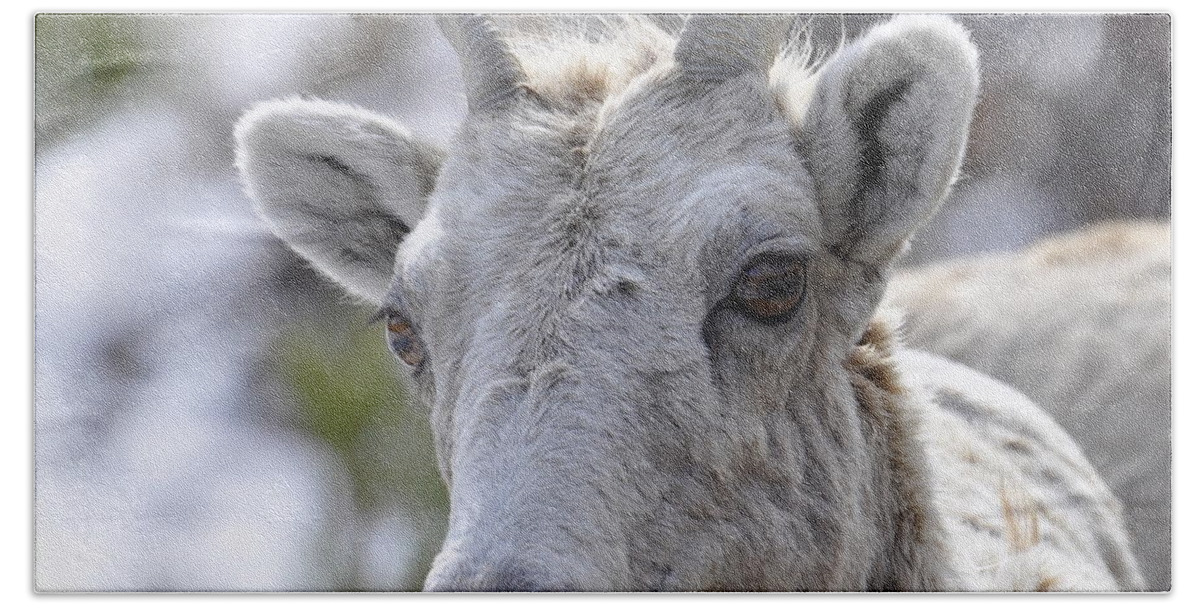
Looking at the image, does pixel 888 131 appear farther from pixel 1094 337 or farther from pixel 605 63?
pixel 1094 337

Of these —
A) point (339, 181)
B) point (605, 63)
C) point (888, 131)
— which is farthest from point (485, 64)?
point (888, 131)

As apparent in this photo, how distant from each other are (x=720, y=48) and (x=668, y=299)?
21.5 inches

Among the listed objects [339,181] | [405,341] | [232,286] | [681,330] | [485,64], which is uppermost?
[485,64]

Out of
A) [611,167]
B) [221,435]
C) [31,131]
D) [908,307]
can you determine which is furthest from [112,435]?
[908,307]

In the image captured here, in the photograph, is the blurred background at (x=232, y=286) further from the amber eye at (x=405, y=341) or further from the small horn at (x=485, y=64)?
the amber eye at (x=405, y=341)

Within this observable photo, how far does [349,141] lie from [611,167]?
703 millimetres

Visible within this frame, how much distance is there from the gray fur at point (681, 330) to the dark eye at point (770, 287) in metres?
0.02

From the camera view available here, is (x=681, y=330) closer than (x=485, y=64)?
Yes

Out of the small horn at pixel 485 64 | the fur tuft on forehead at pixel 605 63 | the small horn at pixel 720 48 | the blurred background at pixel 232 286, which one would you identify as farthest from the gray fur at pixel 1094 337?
the small horn at pixel 485 64

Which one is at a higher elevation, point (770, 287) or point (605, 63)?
point (605, 63)

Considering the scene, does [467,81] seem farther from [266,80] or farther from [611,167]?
[266,80]

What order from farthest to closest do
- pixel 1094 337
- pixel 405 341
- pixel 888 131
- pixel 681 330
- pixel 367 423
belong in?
pixel 1094 337, pixel 367 423, pixel 405 341, pixel 888 131, pixel 681 330

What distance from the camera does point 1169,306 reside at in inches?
128

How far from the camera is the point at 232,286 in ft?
10.6
